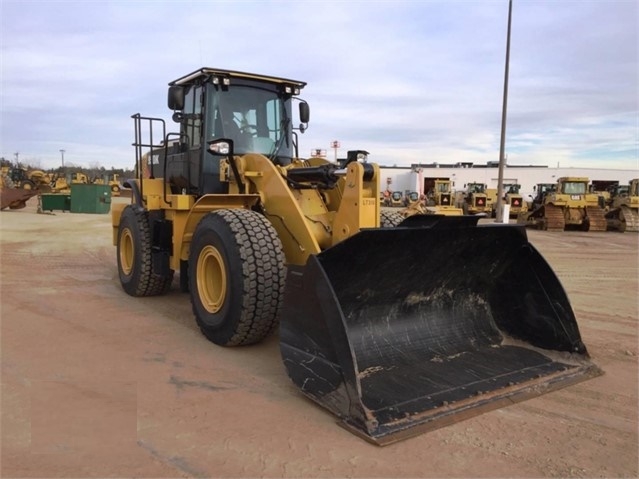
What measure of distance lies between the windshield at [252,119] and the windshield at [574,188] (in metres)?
19.7

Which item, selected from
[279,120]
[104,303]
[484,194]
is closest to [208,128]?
[279,120]

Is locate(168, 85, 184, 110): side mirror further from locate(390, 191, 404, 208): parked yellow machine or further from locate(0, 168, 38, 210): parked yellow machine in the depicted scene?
locate(390, 191, 404, 208): parked yellow machine

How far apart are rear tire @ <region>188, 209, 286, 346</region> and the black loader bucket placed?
0.67 m

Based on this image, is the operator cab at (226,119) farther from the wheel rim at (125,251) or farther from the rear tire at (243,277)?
the wheel rim at (125,251)

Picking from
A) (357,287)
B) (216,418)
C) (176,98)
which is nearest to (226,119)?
(176,98)

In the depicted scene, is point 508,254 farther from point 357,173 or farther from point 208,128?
point 208,128

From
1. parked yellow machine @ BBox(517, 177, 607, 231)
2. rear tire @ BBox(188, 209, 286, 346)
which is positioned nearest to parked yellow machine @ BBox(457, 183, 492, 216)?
parked yellow machine @ BBox(517, 177, 607, 231)

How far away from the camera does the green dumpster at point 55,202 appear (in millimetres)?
25562

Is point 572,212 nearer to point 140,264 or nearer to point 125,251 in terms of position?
point 125,251

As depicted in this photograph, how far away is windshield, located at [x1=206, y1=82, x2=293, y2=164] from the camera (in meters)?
6.10

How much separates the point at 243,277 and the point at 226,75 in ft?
9.00

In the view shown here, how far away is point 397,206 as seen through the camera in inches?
1626

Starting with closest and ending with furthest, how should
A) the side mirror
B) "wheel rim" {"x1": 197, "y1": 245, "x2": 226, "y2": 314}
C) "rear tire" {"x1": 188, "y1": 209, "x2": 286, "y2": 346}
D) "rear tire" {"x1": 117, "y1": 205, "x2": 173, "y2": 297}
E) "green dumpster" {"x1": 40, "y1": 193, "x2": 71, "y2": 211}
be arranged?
"rear tire" {"x1": 188, "y1": 209, "x2": 286, "y2": 346}
"wheel rim" {"x1": 197, "y1": 245, "x2": 226, "y2": 314}
the side mirror
"rear tire" {"x1": 117, "y1": 205, "x2": 173, "y2": 297}
"green dumpster" {"x1": 40, "y1": 193, "x2": 71, "y2": 211}

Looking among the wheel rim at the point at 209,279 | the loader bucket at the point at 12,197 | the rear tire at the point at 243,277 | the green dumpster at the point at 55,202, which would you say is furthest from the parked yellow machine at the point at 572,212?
the loader bucket at the point at 12,197
